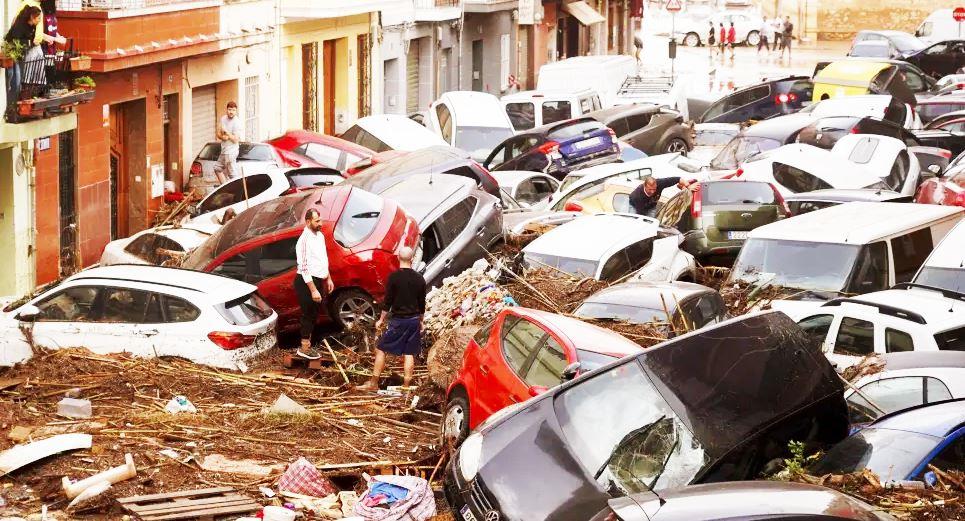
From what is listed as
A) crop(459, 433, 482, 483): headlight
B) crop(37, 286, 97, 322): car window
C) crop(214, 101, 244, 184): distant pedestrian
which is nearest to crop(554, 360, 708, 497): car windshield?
crop(459, 433, 482, 483): headlight

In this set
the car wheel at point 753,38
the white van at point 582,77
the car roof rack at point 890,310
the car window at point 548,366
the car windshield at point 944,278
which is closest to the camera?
the car window at point 548,366

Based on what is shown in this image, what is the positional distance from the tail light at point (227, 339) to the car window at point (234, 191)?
26.2 feet

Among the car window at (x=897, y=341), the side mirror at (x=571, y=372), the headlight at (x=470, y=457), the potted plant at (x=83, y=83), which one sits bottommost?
the car window at (x=897, y=341)

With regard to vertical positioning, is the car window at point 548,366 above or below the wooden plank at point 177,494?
above

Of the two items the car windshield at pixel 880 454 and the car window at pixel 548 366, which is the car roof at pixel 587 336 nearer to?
the car window at pixel 548 366

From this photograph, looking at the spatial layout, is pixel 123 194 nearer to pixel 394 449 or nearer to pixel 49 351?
pixel 49 351

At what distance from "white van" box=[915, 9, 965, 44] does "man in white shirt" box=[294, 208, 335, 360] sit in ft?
137

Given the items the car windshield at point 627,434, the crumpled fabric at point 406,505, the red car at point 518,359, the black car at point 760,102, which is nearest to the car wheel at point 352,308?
the red car at point 518,359

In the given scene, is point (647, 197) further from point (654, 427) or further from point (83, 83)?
point (654, 427)

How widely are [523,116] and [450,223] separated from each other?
16.0 metres

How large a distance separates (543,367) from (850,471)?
2948 mm

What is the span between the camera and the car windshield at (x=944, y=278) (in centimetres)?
1667

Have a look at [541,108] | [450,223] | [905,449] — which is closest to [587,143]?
[541,108]

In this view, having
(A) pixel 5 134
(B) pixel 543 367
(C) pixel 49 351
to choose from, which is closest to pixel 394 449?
(B) pixel 543 367
